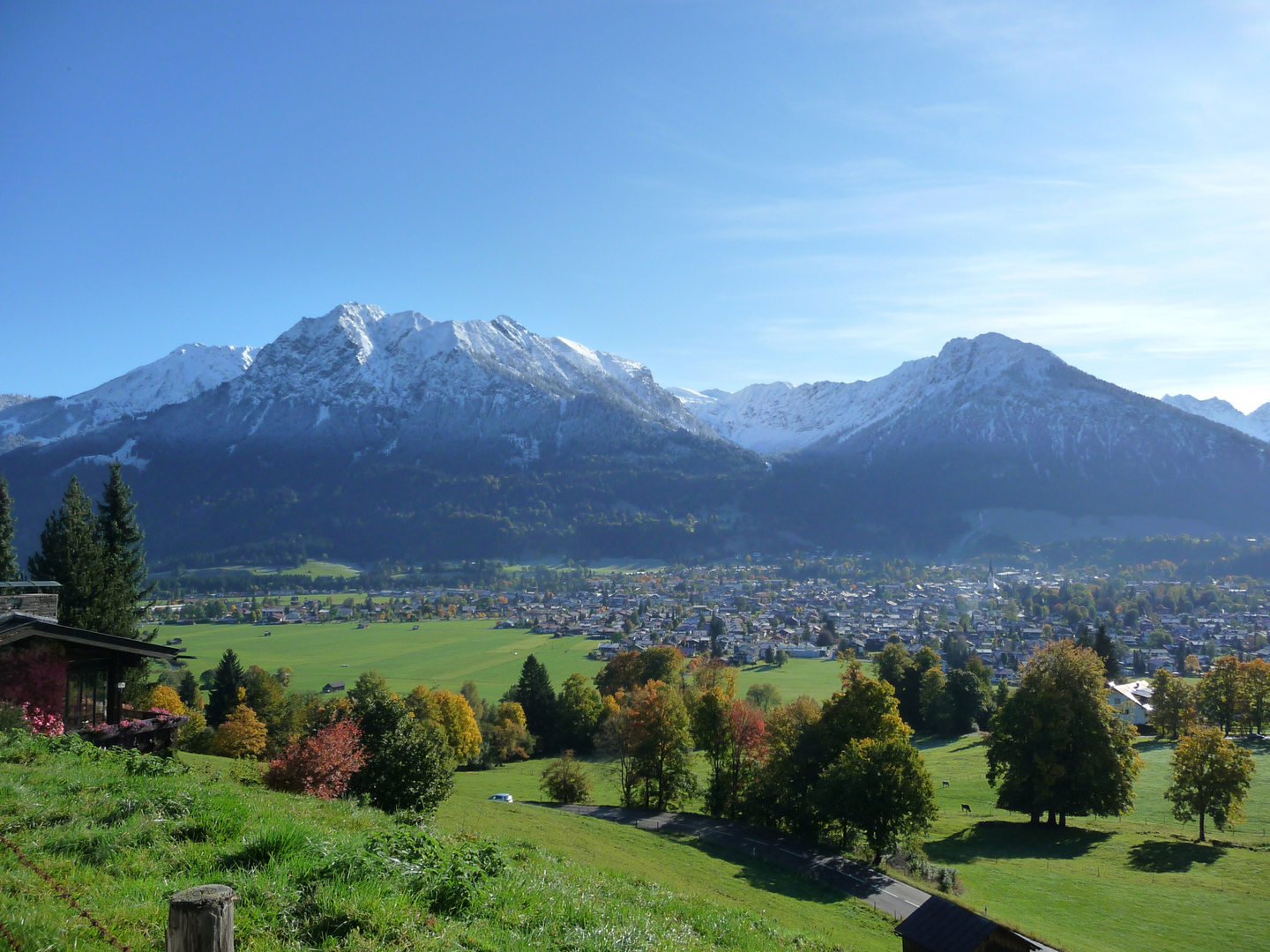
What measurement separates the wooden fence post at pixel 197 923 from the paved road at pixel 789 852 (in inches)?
1248

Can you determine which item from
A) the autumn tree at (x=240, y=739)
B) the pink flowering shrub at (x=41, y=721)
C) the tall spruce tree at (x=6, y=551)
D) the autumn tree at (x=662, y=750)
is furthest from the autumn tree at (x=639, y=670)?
the pink flowering shrub at (x=41, y=721)

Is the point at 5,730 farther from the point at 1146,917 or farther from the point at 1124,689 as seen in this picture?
the point at 1124,689

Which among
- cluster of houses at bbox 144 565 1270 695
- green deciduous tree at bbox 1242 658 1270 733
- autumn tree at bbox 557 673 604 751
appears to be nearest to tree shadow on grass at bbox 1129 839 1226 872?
green deciduous tree at bbox 1242 658 1270 733

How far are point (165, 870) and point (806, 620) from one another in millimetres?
179253

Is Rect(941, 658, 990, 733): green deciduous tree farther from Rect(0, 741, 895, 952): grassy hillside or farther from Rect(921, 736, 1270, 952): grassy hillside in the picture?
Rect(0, 741, 895, 952): grassy hillside

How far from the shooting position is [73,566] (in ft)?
119

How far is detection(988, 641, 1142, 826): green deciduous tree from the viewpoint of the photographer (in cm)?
4206

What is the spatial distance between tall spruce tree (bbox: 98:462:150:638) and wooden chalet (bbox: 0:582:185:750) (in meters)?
15.9

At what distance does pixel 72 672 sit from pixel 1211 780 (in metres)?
55.1

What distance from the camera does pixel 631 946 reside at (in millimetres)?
8945

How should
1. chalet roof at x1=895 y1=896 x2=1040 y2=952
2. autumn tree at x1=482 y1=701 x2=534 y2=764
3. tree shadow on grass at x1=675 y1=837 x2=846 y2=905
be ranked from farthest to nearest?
autumn tree at x1=482 y1=701 x2=534 y2=764 < tree shadow on grass at x1=675 y1=837 x2=846 y2=905 < chalet roof at x1=895 y1=896 x2=1040 y2=952

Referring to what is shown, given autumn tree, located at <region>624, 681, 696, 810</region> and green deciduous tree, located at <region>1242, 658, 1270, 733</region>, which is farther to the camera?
green deciduous tree, located at <region>1242, 658, 1270, 733</region>

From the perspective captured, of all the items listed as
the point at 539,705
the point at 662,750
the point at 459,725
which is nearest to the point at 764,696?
the point at 539,705

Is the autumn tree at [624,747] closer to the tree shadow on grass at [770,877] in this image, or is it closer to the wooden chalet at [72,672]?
the tree shadow on grass at [770,877]
